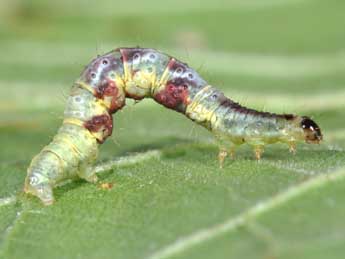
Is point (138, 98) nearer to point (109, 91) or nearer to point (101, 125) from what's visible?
point (109, 91)

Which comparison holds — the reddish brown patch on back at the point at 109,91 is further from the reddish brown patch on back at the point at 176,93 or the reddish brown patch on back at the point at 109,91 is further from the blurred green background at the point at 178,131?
the blurred green background at the point at 178,131

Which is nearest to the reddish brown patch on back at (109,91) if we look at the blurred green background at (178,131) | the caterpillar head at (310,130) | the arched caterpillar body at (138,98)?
the arched caterpillar body at (138,98)

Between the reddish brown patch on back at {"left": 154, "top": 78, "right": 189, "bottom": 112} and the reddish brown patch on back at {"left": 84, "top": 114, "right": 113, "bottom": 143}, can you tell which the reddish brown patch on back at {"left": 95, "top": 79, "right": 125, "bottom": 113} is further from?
the reddish brown patch on back at {"left": 154, "top": 78, "right": 189, "bottom": 112}

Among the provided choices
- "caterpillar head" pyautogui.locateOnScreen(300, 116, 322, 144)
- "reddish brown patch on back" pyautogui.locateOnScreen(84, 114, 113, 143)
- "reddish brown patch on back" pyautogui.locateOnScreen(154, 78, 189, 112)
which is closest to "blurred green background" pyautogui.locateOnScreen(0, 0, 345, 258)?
"caterpillar head" pyautogui.locateOnScreen(300, 116, 322, 144)

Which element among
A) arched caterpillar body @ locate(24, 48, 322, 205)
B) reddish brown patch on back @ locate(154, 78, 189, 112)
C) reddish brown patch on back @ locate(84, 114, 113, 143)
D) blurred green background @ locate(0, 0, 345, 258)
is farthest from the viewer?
reddish brown patch on back @ locate(154, 78, 189, 112)

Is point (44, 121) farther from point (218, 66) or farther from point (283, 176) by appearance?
point (283, 176)

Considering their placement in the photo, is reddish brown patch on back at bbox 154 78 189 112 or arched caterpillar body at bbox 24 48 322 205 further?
reddish brown patch on back at bbox 154 78 189 112

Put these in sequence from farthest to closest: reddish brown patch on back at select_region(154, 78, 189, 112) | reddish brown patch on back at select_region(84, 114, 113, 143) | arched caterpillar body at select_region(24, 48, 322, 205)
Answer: reddish brown patch on back at select_region(154, 78, 189, 112) → reddish brown patch on back at select_region(84, 114, 113, 143) → arched caterpillar body at select_region(24, 48, 322, 205)
